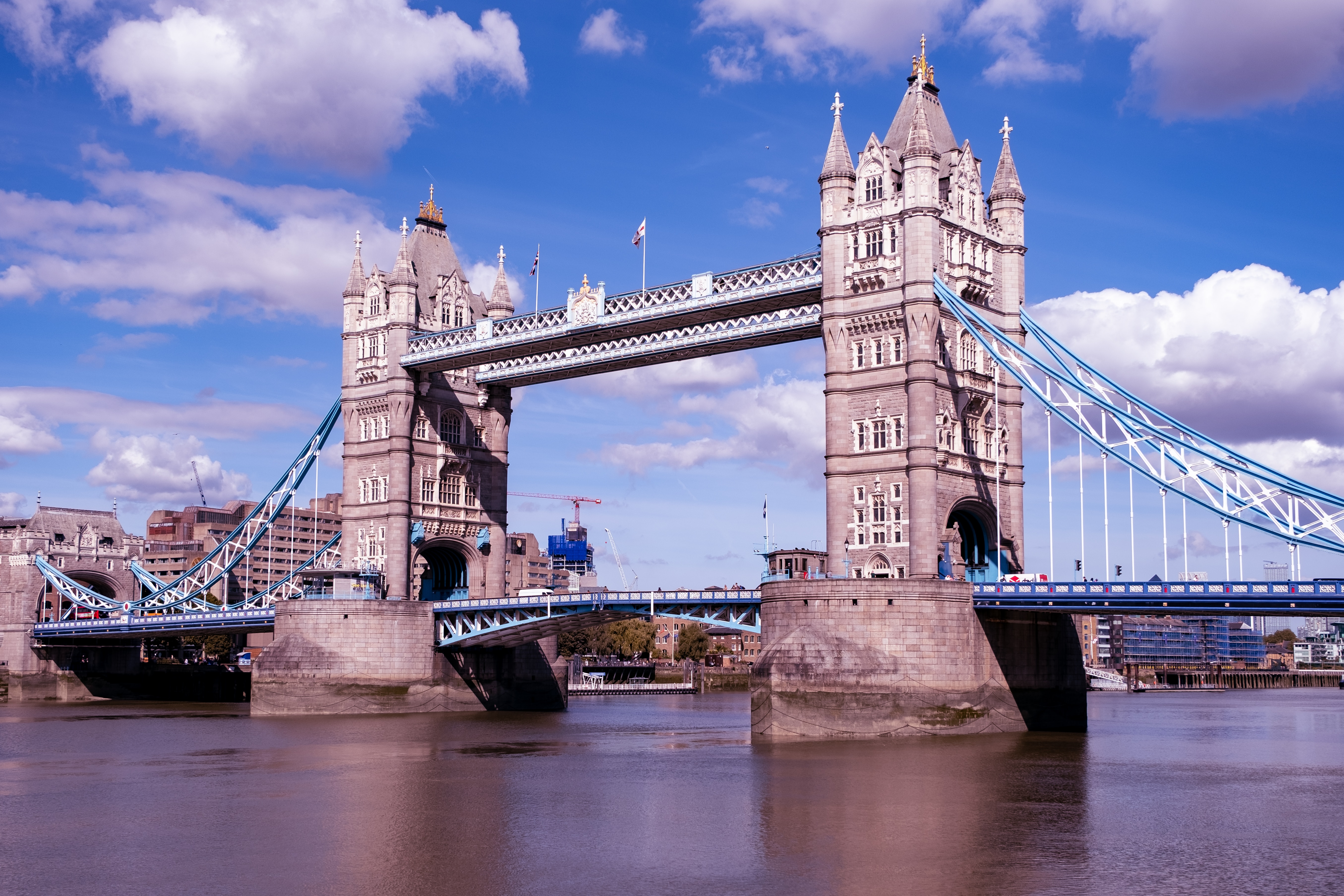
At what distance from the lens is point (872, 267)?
6141 centimetres

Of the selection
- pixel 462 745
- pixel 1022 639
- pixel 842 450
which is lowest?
pixel 462 745

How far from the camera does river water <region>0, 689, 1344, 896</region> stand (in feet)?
87.9

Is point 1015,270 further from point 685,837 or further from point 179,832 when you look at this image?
point 179,832

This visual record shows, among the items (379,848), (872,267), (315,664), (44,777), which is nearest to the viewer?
(379,848)

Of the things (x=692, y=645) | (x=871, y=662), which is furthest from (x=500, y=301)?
(x=692, y=645)

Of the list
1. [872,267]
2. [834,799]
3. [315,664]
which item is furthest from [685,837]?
[315,664]

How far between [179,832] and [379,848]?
581 cm

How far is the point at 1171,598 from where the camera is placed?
167 ft

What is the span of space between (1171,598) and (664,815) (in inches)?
958

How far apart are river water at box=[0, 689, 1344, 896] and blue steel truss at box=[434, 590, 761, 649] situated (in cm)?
668

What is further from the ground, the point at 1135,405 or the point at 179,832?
the point at 1135,405

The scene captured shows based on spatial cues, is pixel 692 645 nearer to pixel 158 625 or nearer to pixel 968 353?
pixel 158 625

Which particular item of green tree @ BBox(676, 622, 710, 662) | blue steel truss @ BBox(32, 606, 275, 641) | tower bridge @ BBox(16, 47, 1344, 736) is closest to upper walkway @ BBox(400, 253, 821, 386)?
tower bridge @ BBox(16, 47, 1344, 736)

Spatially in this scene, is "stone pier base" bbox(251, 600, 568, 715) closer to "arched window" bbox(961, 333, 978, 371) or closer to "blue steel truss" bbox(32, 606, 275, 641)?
"blue steel truss" bbox(32, 606, 275, 641)
